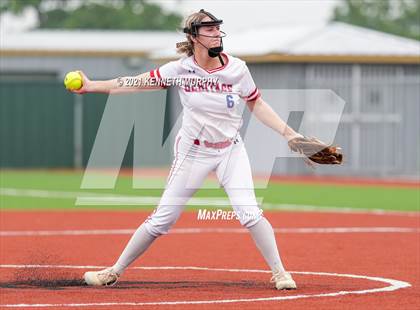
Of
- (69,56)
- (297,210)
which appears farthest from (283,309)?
(69,56)

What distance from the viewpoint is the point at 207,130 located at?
11.2m

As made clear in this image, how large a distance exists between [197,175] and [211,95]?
735 millimetres

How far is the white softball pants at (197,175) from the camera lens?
11266 millimetres

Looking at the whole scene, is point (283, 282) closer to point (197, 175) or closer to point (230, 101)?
point (197, 175)

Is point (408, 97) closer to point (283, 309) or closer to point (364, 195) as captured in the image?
point (364, 195)

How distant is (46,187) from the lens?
99.8 ft

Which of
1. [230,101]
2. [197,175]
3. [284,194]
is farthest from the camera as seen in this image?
[284,194]

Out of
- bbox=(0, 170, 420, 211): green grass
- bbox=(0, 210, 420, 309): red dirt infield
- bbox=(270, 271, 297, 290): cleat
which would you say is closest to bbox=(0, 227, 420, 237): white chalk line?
bbox=(0, 210, 420, 309): red dirt infield

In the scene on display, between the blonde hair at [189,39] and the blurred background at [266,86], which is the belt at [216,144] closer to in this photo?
the blonde hair at [189,39]

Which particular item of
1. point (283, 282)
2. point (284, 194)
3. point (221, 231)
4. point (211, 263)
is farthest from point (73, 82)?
point (284, 194)

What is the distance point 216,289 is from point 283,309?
4.95 ft

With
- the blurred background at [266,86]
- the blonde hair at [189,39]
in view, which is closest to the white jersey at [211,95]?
the blonde hair at [189,39]

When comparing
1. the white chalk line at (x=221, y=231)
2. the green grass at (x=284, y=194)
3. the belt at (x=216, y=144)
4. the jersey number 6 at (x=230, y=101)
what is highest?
the jersey number 6 at (x=230, y=101)

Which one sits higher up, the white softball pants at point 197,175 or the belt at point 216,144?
the belt at point 216,144
